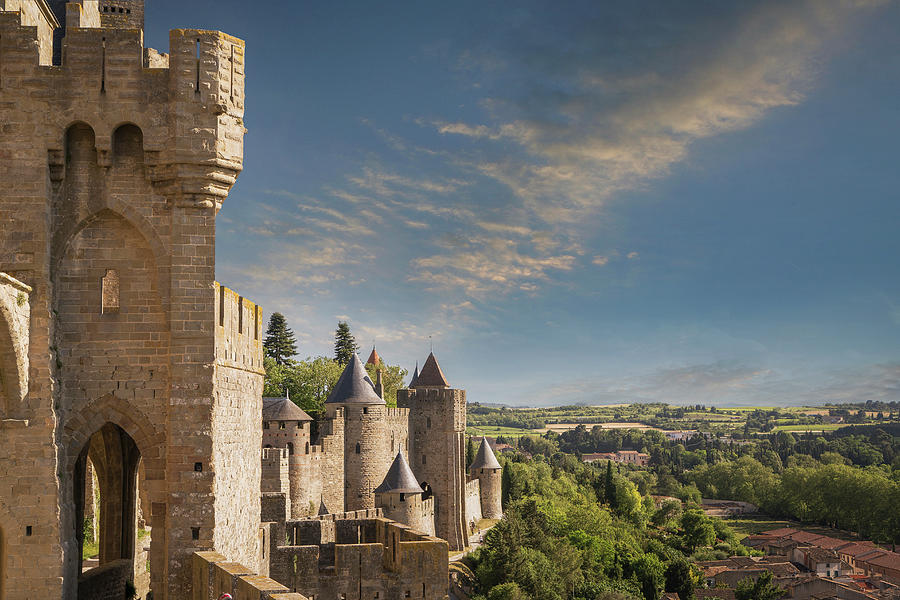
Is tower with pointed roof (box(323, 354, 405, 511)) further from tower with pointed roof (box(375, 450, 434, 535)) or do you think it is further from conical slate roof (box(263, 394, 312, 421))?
conical slate roof (box(263, 394, 312, 421))

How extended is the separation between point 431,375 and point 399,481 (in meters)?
15.2

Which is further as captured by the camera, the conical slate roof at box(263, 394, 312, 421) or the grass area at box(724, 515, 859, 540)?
the grass area at box(724, 515, 859, 540)

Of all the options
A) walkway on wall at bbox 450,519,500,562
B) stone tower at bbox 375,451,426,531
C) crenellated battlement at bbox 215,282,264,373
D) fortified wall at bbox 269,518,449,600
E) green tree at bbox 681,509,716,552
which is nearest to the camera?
crenellated battlement at bbox 215,282,264,373

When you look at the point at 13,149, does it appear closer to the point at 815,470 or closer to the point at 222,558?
A: the point at 222,558

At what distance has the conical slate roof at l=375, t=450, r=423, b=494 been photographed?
133 feet

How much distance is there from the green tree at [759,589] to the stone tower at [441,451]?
28.8m

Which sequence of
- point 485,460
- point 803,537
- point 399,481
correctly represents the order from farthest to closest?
1. point 803,537
2. point 485,460
3. point 399,481

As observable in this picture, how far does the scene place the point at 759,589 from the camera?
65.9 metres

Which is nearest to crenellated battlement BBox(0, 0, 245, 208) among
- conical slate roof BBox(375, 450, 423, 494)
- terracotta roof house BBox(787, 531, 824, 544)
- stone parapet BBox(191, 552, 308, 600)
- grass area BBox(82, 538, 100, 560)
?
stone parapet BBox(191, 552, 308, 600)

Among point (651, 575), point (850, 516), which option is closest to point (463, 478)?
point (651, 575)

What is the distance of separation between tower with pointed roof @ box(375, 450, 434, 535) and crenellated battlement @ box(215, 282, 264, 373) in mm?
26791

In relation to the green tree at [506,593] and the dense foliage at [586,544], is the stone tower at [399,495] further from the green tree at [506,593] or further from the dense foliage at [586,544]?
the dense foliage at [586,544]

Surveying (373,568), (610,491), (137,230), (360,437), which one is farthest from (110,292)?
(610,491)

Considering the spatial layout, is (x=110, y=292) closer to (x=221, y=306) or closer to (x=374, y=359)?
(x=221, y=306)
